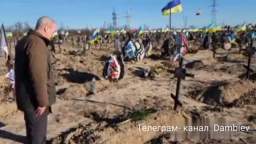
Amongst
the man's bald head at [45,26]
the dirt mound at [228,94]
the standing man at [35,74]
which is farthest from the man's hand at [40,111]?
the dirt mound at [228,94]

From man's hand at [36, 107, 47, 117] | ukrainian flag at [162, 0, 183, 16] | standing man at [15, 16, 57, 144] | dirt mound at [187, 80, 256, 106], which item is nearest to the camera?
standing man at [15, 16, 57, 144]

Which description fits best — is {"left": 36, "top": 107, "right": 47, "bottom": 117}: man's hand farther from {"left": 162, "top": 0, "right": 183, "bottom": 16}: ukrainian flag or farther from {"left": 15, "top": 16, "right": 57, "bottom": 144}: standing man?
{"left": 162, "top": 0, "right": 183, "bottom": 16}: ukrainian flag

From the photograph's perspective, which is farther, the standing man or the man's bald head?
the man's bald head

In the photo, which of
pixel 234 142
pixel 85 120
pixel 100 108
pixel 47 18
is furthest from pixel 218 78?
pixel 47 18

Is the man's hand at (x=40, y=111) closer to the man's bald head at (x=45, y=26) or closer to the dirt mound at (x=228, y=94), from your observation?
the man's bald head at (x=45, y=26)

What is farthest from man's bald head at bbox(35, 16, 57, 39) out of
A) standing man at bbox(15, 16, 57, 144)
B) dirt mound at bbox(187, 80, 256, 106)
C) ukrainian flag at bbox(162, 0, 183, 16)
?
ukrainian flag at bbox(162, 0, 183, 16)

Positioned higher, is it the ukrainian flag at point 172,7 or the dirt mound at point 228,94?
the ukrainian flag at point 172,7

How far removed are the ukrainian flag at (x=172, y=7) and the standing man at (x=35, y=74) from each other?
21.5 metres

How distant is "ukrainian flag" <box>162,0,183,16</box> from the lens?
90.0 feet

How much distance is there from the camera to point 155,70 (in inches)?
760

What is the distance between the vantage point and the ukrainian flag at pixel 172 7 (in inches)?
1080

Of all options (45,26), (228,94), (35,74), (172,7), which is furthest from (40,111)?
(172,7)

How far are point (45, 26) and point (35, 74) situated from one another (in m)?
0.60

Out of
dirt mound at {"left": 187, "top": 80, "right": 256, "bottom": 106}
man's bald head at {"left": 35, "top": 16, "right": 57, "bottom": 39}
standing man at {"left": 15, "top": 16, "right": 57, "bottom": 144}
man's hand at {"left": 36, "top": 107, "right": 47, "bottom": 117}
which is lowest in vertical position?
dirt mound at {"left": 187, "top": 80, "right": 256, "bottom": 106}
